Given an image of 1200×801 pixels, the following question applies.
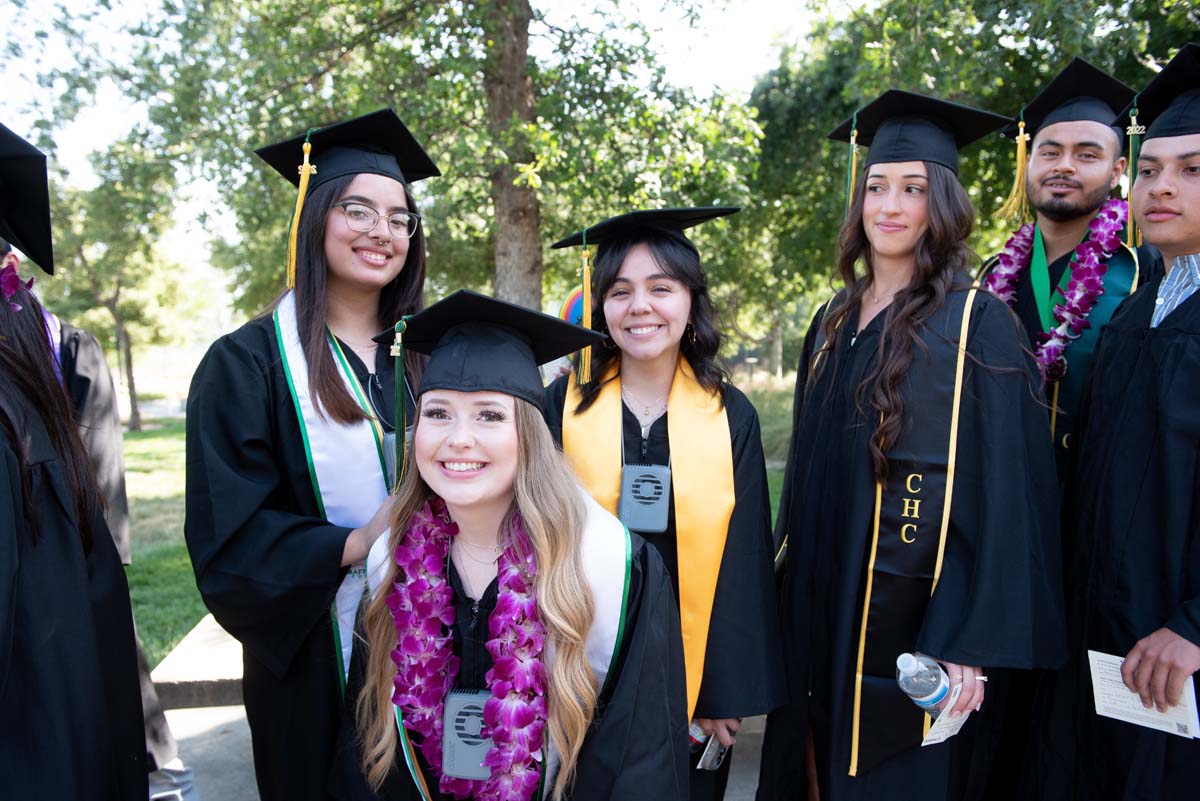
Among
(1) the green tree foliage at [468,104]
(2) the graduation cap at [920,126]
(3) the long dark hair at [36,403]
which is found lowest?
(3) the long dark hair at [36,403]

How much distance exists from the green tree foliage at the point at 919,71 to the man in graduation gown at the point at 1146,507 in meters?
3.50

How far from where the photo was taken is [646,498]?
261 centimetres

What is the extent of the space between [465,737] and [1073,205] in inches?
114

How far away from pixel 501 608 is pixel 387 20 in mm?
7047

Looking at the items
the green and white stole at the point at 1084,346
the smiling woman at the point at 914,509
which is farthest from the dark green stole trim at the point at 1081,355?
the smiling woman at the point at 914,509

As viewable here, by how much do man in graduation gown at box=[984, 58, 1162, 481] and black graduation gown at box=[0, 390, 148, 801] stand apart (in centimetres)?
307

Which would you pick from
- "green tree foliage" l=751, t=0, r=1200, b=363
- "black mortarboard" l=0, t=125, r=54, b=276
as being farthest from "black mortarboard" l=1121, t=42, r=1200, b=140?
"green tree foliage" l=751, t=0, r=1200, b=363

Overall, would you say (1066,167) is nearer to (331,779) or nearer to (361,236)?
(361,236)

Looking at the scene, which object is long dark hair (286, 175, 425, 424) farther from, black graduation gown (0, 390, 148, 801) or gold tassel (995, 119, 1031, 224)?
gold tassel (995, 119, 1031, 224)

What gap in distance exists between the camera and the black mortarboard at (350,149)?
2.68 meters

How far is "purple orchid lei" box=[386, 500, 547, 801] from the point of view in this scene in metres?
2.03

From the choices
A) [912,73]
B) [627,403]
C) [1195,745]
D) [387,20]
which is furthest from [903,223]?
[387,20]

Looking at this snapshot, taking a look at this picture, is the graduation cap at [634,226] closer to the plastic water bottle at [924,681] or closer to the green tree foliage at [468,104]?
the plastic water bottle at [924,681]

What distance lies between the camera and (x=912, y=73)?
5832 mm
